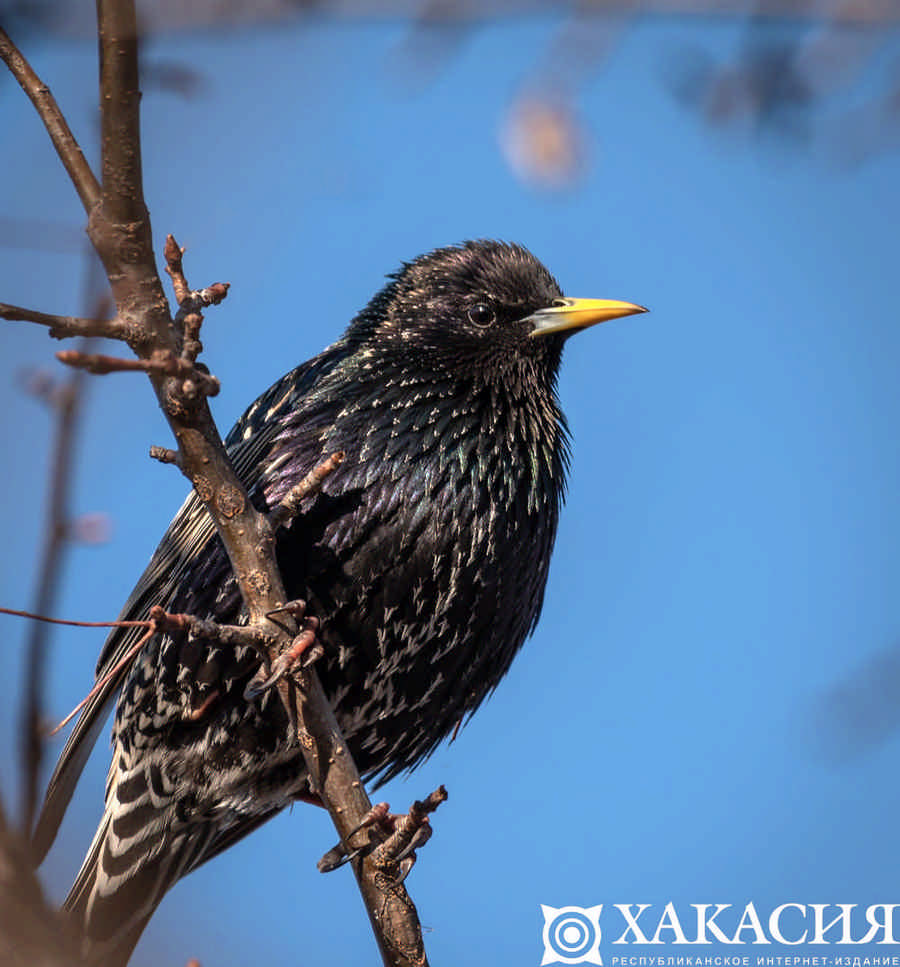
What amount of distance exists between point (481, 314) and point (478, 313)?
0.04ft

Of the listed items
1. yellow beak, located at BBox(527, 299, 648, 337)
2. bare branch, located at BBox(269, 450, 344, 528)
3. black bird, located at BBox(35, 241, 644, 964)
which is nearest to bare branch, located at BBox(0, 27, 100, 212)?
bare branch, located at BBox(269, 450, 344, 528)

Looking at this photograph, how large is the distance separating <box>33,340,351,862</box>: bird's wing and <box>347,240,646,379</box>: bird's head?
0.30 meters

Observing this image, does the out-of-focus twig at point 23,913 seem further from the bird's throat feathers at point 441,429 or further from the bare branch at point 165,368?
the bird's throat feathers at point 441,429

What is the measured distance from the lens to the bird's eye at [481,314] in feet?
14.6

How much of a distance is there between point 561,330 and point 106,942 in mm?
2588

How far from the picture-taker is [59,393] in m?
2.22

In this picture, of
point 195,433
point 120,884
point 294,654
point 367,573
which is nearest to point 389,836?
point 294,654

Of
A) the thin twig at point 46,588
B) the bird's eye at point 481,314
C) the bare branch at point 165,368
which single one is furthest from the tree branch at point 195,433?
the bird's eye at point 481,314

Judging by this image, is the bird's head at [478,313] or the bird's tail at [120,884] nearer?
the bird's tail at [120,884]

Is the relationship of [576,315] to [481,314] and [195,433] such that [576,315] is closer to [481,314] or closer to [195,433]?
[481,314]

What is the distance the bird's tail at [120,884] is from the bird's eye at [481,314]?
1.97m

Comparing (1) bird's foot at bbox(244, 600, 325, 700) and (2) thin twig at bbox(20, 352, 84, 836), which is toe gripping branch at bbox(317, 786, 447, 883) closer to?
(1) bird's foot at bbox(244, 600, 325, 700)

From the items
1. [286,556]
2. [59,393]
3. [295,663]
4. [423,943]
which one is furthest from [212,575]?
[59,393]

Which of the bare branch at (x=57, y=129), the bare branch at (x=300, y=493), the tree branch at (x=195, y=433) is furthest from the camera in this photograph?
the bare branch at (x=300, y=493)
